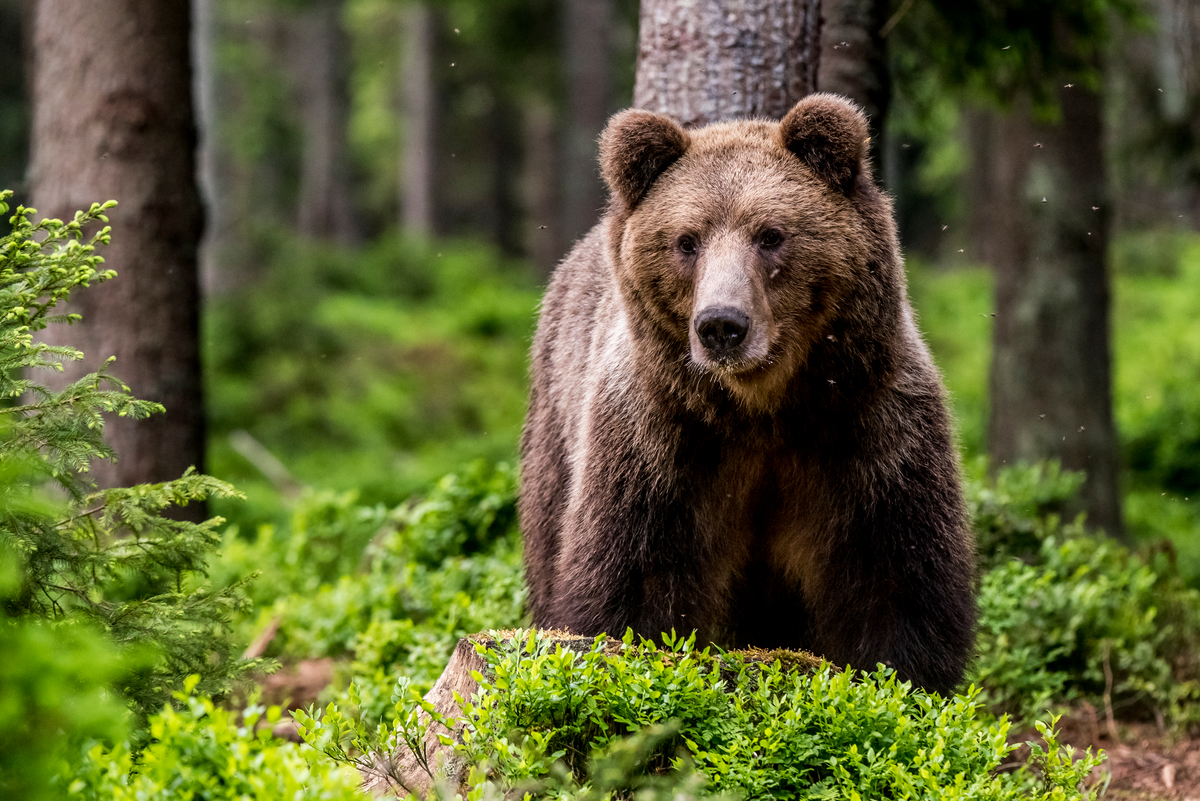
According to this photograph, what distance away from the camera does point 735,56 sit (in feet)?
16.9

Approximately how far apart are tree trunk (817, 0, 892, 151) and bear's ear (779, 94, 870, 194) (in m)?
1.93

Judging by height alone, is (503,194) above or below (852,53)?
below

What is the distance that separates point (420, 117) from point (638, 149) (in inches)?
927

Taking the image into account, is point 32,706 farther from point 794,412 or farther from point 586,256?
point 586,256

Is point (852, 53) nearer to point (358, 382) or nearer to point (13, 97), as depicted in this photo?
point (358, 382)

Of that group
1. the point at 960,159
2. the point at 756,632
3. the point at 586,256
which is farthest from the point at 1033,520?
the point at 960,159

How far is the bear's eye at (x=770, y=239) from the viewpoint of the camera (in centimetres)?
387

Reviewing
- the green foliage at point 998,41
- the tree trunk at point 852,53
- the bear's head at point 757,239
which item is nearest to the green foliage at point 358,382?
the green foliage at point 998,41

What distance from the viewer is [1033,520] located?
6.28 meters

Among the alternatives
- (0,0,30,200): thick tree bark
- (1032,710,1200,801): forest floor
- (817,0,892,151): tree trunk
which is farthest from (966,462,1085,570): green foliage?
(0,0,30,200): thick tree bark

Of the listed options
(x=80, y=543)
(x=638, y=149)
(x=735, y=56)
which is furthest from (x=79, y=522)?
(x=735, y=56)

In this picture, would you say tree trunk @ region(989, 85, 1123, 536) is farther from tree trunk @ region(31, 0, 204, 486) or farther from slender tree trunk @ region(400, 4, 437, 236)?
slender tree trunk @ region(400, 4, 437, 236)

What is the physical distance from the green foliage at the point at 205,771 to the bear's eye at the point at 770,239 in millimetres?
2163

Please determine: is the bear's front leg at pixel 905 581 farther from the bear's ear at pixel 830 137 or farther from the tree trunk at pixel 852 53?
the tree trunk at pixel 852 53
